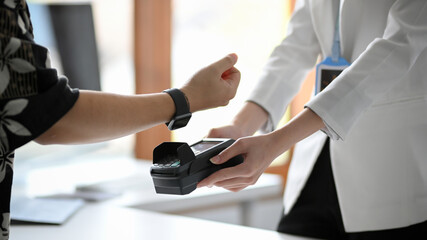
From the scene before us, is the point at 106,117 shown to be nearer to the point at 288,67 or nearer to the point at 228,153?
the point at 228,153

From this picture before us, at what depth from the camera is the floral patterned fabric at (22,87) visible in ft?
2.49

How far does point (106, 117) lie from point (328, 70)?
0.63 metres

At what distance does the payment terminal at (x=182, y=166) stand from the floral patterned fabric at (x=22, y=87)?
0.22m

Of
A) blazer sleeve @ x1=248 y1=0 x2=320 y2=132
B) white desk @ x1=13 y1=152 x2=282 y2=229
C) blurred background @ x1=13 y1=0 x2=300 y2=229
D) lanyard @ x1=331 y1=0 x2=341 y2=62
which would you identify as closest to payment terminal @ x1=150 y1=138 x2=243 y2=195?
blazer sleeve @ x1=248 y1=0 x2=320 y2=132

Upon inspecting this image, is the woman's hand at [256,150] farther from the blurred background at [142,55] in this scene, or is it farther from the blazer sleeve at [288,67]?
the blurred background at [142,55]

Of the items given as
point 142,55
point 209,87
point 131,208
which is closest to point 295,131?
point 209,87

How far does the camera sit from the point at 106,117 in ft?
2.81

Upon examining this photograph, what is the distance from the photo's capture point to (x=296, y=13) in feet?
4.64

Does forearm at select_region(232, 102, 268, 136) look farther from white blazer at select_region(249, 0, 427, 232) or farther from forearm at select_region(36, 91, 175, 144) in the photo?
forearm at select_region(36, 91, 175, 144)

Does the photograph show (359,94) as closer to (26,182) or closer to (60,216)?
(60,216)

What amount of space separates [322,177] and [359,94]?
1.00 ft

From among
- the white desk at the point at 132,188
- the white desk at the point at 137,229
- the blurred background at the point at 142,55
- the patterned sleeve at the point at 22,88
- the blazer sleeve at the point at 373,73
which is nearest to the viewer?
the patterned sleeve at the point at 22,88

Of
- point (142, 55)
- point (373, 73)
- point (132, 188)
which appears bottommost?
point (132, 188)

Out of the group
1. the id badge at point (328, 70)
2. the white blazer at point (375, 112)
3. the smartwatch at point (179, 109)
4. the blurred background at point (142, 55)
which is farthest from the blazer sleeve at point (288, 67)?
the blurred background at point (142, 55)
